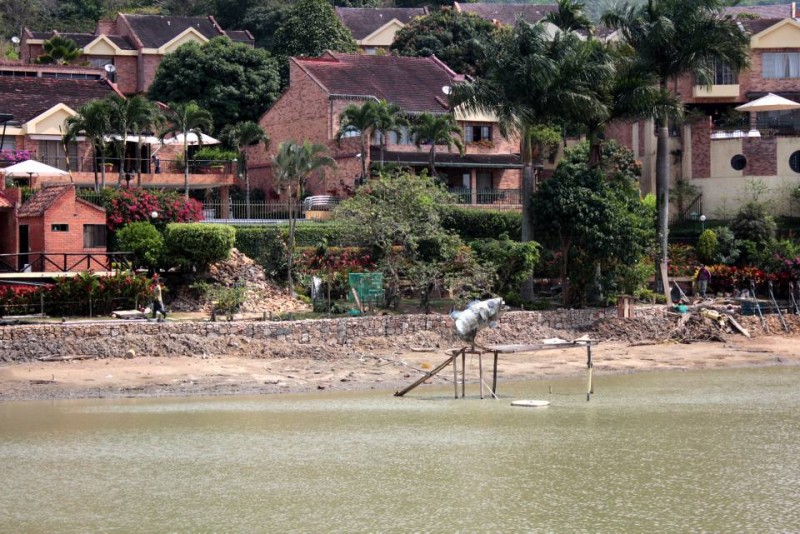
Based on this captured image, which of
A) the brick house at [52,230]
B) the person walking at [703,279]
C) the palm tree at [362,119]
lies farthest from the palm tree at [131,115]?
the person walking at [703,279]

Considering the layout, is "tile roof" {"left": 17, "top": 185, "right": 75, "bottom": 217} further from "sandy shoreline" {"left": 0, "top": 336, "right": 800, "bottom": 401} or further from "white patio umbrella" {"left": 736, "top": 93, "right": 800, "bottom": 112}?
"white patio umbrella" {"left": 736, "top": 93, "right": 800, "bottom": 112}

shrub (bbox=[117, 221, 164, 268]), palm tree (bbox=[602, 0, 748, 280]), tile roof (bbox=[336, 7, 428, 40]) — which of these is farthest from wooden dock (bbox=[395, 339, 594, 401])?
tile roof (bbox=[336, 7, 428, 40])

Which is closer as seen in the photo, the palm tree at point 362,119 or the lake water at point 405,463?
the lake water at point 405,463

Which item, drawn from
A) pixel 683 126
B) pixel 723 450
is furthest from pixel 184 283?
pixel 683 126

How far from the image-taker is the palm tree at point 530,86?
4644 centimetres

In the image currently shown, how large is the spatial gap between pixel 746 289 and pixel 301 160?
19247 mm

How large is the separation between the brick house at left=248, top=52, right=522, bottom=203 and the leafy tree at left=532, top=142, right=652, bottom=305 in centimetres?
1318

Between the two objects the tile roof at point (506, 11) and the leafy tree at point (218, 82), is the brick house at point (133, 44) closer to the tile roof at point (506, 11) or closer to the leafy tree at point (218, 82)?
the leafy tree at point (218, 82)

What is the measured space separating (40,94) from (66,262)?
21.8 metres

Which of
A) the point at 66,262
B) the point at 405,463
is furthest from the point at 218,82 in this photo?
the point at 405,463

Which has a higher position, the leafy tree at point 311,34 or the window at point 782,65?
the leafy tree at point 311,34

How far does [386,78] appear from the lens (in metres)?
68.8

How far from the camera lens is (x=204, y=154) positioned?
65.1 m

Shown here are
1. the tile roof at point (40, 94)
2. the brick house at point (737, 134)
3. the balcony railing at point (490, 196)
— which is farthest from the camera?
the balcony railing at point (490, 196)
